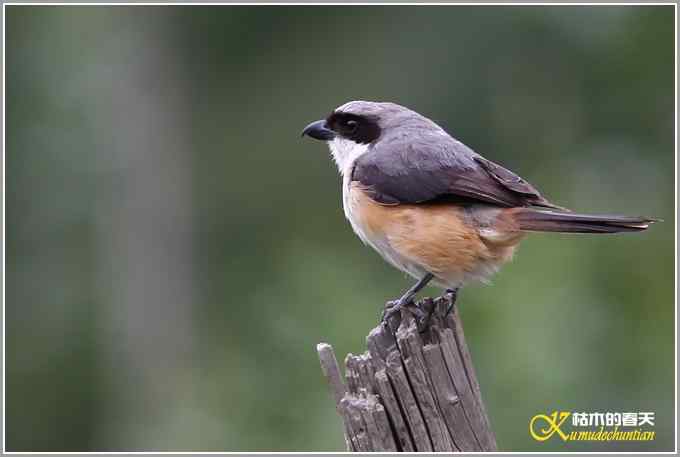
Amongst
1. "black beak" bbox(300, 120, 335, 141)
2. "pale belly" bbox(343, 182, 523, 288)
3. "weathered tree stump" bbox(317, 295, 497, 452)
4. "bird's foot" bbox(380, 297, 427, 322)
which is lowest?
"weathered tree stump" bbox(317, 295, 497, 452)

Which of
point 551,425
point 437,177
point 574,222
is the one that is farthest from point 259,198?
point 574,222

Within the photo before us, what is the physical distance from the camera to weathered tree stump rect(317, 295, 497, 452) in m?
4.82

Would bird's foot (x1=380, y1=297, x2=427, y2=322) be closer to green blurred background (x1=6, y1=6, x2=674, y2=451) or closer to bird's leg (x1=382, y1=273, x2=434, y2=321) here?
bird's leg (x1=382, y1=273, x2=434, y2=321)

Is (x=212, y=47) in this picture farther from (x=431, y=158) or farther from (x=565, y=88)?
(x=431, y=158)

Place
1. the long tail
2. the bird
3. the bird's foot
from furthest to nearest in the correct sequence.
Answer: the bird, the bird's foot, the long tail

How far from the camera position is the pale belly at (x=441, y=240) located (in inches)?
224

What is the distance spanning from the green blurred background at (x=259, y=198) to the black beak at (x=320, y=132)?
7.60ft

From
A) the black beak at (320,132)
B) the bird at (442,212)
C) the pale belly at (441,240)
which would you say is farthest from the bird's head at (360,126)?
the pale belly at (441,240)

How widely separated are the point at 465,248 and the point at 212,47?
843 centimetres

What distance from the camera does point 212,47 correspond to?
1338 centimetres

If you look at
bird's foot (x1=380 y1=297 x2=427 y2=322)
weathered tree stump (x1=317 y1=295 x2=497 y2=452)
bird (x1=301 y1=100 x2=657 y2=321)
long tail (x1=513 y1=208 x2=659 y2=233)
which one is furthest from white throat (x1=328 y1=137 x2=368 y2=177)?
weathered tree stump (x1=317 y1=295 x2=497 y2=452)

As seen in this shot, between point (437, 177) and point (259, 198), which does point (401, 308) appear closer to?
point (437, 177)

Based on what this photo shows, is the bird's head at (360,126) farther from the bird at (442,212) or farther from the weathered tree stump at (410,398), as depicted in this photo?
the weathered tree stump at (410,398)

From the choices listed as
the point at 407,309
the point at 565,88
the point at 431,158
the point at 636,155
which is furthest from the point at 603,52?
the point at 407,309
